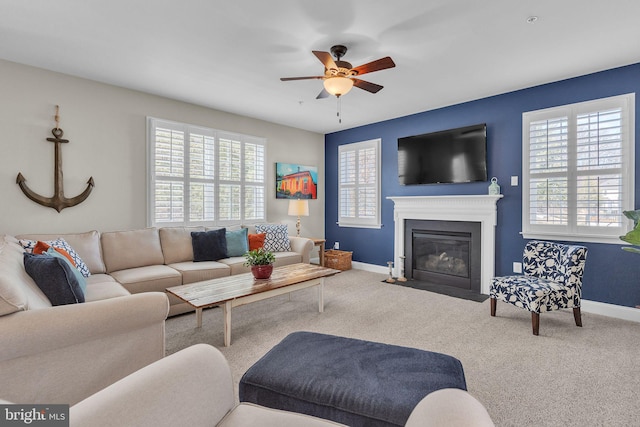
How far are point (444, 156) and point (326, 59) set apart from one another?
2745mm

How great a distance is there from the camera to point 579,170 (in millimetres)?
3479

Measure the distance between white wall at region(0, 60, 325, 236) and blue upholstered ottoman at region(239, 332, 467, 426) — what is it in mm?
3334

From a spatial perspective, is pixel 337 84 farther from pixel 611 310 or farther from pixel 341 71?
pixel 611 310

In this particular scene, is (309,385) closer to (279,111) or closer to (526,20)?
(526,20)

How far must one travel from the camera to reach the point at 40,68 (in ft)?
10.9

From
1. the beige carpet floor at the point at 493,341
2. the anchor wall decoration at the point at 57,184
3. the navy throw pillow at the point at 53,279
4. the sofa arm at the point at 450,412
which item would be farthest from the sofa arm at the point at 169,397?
the anchor wall decoration at the point at 57,184

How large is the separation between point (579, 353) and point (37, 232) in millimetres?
5297

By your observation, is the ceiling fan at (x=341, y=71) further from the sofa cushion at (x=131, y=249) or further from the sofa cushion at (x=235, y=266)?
the sofa cushion at (x=131, y=249)

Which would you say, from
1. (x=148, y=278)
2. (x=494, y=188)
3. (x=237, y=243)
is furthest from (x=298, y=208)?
(x=494, y=188)

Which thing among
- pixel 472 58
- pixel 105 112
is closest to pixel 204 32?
pixel 105 112

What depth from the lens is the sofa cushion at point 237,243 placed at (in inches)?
168

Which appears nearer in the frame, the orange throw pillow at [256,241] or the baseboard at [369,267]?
the orange throw pillow at [256,241]

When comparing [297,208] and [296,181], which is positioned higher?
[296,181]

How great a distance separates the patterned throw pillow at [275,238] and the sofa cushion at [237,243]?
39 cm
